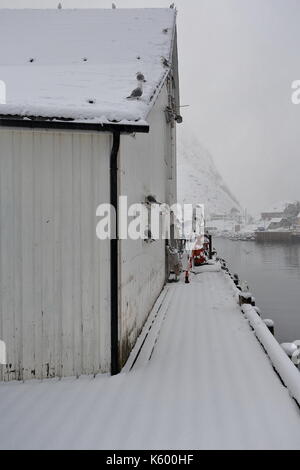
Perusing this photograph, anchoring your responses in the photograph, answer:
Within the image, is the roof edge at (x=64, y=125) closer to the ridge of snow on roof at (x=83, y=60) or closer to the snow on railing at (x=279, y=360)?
the ridge of snow on roof at (x=83, y=60)

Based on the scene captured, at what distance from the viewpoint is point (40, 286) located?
12.4 feet

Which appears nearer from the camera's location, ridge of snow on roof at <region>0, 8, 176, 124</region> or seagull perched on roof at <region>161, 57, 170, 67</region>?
ridge of snow on roof at <region>0, 8, 176, 124</region>

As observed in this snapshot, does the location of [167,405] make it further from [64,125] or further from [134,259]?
[64,125]

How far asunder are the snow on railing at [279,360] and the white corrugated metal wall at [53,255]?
2084 mm

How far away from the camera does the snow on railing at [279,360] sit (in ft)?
11.0

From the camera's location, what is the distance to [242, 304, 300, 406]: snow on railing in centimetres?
336

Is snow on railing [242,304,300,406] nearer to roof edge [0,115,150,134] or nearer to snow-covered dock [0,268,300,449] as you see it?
snow-covered dock [0,268,300,449]

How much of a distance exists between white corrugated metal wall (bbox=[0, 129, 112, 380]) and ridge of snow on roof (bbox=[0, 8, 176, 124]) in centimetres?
34

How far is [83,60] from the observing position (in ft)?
17.2

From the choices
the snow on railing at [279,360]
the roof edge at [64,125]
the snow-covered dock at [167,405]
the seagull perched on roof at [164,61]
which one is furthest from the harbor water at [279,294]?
the roof edge at [64,125]

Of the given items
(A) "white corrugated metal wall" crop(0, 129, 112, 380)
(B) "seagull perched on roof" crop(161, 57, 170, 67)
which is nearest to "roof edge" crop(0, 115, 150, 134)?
(A) "white corrugated metal wall" crop(0, 129, 112, 380)

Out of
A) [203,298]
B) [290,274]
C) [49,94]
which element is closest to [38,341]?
[49,94]

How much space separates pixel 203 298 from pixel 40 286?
16.5 feet

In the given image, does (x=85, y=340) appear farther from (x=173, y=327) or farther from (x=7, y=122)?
(x=7, y=122)
